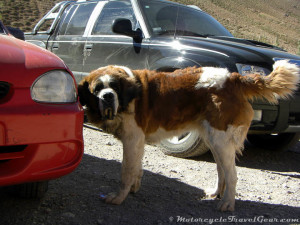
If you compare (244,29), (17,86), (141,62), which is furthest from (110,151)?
(244,29)

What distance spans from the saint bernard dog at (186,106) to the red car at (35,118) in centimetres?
60

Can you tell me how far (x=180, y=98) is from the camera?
119 inches

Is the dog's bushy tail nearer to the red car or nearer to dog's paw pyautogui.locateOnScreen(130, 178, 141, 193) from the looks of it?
dog's paw pyautogui.locateOnScreen(130, 178, 141, 193)

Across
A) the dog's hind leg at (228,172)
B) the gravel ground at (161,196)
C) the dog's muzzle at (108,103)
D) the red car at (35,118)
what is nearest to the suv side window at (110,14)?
the gravel ground at (161,196)

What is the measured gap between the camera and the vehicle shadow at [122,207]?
A: 99.7 inches

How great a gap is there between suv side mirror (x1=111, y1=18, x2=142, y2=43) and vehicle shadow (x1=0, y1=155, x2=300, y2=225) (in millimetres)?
1998

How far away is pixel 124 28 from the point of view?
4.52 meters

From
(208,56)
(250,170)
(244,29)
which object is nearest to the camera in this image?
(208,56)

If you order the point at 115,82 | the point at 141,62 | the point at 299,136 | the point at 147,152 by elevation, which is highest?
the point at 115,82

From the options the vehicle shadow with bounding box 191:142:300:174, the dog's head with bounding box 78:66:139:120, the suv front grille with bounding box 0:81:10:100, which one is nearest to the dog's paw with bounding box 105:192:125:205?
the dog's head with bounding box 78:66:139:120

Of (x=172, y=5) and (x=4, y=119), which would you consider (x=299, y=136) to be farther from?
(x=4, y=119)

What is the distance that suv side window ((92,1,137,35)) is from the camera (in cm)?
516

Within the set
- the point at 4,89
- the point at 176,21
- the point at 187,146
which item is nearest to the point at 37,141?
the point at 4,89

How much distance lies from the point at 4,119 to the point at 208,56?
2.69 meters
